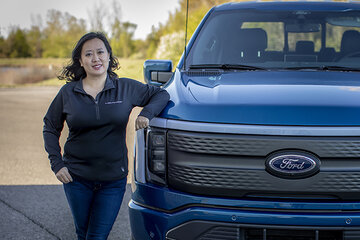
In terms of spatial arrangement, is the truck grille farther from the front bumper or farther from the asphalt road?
the asphalt road

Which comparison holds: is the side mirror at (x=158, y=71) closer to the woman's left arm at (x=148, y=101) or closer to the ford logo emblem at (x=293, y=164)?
the woman's left arm at (x=148, y=101)

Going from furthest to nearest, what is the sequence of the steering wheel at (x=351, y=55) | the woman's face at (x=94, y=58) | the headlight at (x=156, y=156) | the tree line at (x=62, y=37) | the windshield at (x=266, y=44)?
1. the tree line at (x=62, y=37)
2. the steering wheel at (x=351, y=55)
3. the windshield at (x=266, y=44)
4. the woman's face at (x=94, y=58)
5. the headlight at (x=156, y=156)

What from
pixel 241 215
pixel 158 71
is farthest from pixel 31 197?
pixel 241 215

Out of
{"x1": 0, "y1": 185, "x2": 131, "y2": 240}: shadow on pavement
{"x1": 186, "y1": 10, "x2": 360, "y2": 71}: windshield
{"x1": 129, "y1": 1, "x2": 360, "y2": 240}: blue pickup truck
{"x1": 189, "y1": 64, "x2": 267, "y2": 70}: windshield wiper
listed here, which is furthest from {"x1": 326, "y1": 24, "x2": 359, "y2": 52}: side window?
{"x1": 0, "y1": 185, "x2": 131, "y2": 240}: shadow on pavement

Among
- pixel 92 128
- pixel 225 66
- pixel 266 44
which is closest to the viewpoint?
pixel 92 128

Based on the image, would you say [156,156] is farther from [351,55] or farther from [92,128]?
[351,55]

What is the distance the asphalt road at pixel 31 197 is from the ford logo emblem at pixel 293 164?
2104 millimetres

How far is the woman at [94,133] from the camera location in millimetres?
3209

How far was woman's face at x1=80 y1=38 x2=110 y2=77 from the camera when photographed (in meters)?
3.32

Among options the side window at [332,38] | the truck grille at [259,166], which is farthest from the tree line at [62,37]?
the truck grille at [259,166]

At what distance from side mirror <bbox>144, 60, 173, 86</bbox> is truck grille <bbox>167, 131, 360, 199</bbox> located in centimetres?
140

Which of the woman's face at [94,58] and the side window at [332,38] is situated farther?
the side window at [332,38]

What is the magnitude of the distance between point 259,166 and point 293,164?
171 millimetres

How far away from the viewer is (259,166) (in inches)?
108
